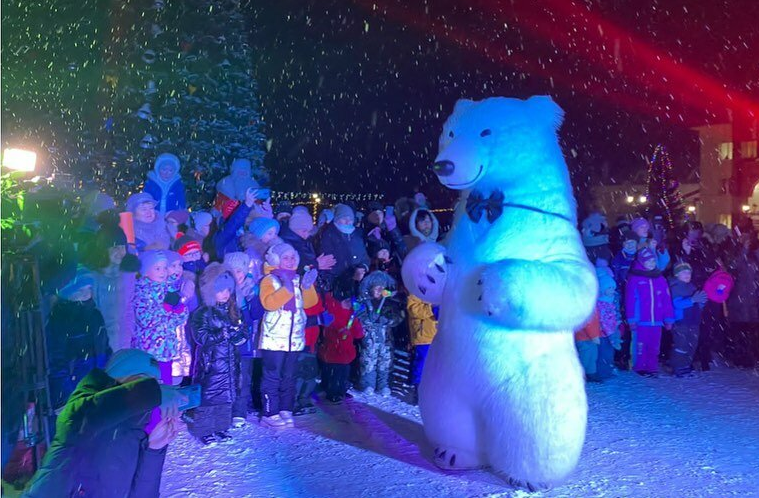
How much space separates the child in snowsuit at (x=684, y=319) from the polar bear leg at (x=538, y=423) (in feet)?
11.8

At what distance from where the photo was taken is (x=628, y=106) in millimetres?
20453

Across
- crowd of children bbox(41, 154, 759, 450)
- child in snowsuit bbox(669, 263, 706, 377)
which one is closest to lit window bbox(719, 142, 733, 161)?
crowd of children bbox(41, 154, 759, 450)

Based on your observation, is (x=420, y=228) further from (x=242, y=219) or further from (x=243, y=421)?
(x=243, y=421)

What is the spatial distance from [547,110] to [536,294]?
1192 millimetres

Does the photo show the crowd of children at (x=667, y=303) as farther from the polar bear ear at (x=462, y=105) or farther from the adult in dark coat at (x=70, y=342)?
the adult in dark coat at (x=70, y=342)

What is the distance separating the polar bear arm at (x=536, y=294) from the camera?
3158 mm

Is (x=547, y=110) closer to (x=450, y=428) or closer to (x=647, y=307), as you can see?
(x=450, y=428)

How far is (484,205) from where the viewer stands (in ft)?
11.5

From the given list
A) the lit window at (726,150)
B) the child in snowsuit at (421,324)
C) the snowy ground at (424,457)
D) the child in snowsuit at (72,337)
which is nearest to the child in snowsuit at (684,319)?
the snowy ground at (424,457)

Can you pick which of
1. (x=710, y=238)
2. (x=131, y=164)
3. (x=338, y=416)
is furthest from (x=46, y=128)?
(x=710, y=238)

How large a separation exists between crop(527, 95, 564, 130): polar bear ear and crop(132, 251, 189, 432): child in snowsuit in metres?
2.71

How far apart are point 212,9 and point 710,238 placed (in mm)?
7242

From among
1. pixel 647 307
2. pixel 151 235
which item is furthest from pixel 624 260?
pixel 151 235

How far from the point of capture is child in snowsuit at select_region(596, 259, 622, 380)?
6223 millimetres
